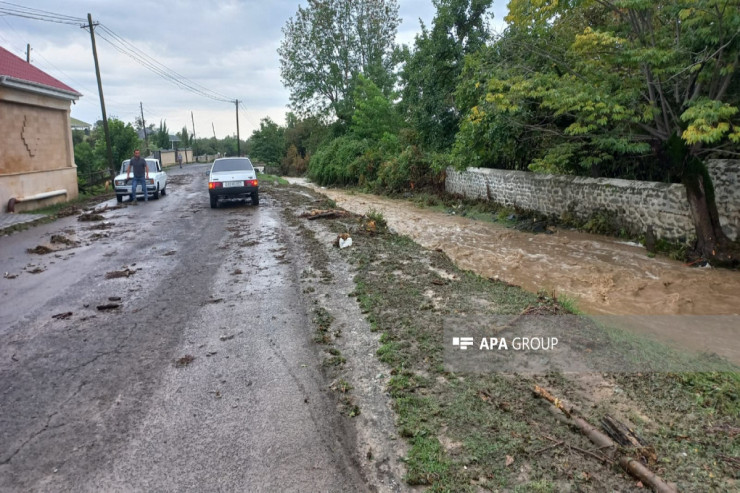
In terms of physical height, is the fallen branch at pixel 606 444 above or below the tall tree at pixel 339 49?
below

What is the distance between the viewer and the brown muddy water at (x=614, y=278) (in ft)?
19.8

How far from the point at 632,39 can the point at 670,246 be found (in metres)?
4.66

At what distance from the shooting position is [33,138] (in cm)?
1759

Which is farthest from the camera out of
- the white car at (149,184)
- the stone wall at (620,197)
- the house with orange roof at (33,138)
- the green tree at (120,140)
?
the green tree at (120,140)

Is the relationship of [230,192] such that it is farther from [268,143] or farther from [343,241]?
[268,143]

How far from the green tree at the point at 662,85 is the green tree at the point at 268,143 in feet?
157

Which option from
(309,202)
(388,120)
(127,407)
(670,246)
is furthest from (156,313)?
(388,120)

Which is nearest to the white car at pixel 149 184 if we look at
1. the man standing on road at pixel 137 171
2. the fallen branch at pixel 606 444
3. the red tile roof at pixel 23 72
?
the man standing on road at pixel 137 171

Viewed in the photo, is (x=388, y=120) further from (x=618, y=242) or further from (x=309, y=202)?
(x=618, y=242)

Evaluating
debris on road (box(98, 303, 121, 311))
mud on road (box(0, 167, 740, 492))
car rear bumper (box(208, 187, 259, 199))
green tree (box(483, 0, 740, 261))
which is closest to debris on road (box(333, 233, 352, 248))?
mud on road (box(0, 167, 740, 492))

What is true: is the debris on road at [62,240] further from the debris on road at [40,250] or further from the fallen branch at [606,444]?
the fallen branch at [606,444]

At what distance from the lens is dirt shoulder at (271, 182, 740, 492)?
290cm

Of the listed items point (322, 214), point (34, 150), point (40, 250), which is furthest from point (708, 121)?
point (34, 150)

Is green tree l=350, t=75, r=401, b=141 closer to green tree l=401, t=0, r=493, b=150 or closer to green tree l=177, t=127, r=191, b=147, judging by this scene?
green tree l=401, t=0, r=493, b=150
